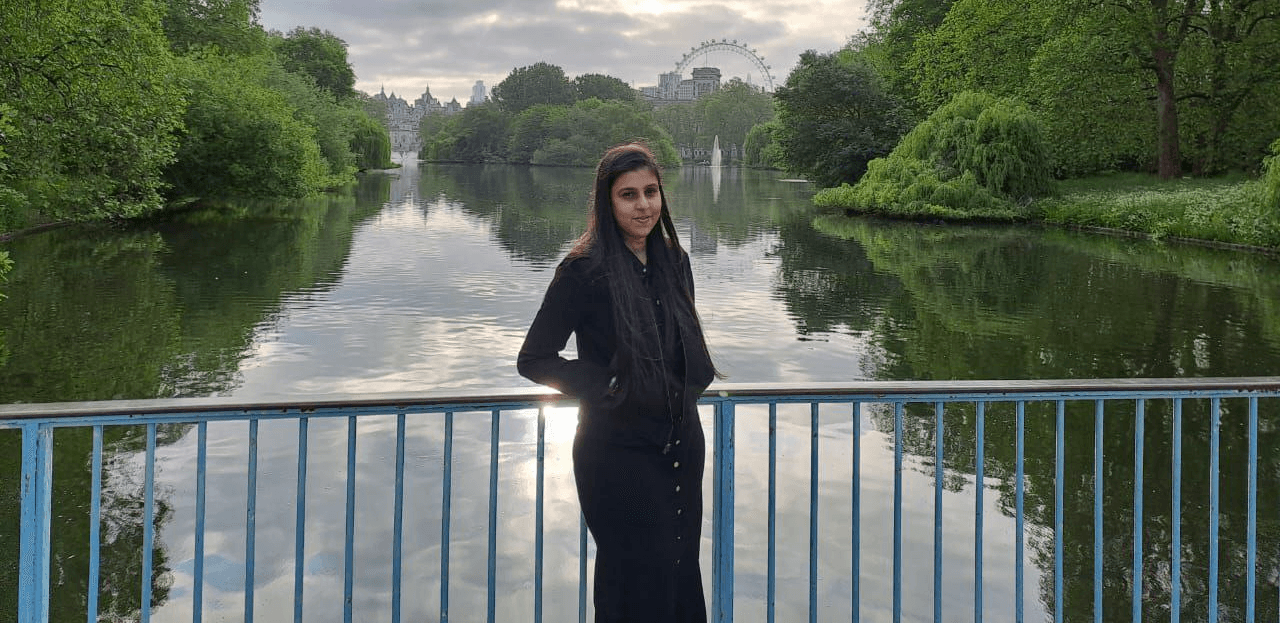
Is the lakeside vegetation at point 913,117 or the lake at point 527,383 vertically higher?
the lakeside vegetation at point 913,117

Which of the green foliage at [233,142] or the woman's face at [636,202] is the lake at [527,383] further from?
the green foliage at [233,142]

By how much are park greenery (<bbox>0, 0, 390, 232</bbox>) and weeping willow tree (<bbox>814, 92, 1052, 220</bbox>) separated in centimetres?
2119

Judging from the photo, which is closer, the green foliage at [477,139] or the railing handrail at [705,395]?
the railing handrail at [705,395]

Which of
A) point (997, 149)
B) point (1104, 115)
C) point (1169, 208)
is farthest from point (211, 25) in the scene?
point (1169, 208)

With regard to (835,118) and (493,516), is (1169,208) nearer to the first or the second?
(835,118)

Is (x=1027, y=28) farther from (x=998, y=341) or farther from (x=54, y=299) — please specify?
(x=54, y=299)

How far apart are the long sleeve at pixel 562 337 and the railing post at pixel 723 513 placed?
0.65 meters

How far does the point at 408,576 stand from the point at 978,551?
142 inches

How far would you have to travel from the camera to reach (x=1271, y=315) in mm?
16531

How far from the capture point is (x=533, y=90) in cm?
14988

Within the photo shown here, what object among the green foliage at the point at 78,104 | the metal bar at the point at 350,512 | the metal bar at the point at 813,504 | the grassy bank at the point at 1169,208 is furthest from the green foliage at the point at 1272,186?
the metal bar at the point at 350,512

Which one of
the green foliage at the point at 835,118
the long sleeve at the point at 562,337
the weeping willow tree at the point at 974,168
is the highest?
the green foliage at the point at 835,118

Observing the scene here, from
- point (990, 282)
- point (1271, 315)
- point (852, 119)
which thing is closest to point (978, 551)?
point (1271, 315)

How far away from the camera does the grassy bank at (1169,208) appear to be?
87.1 feet
